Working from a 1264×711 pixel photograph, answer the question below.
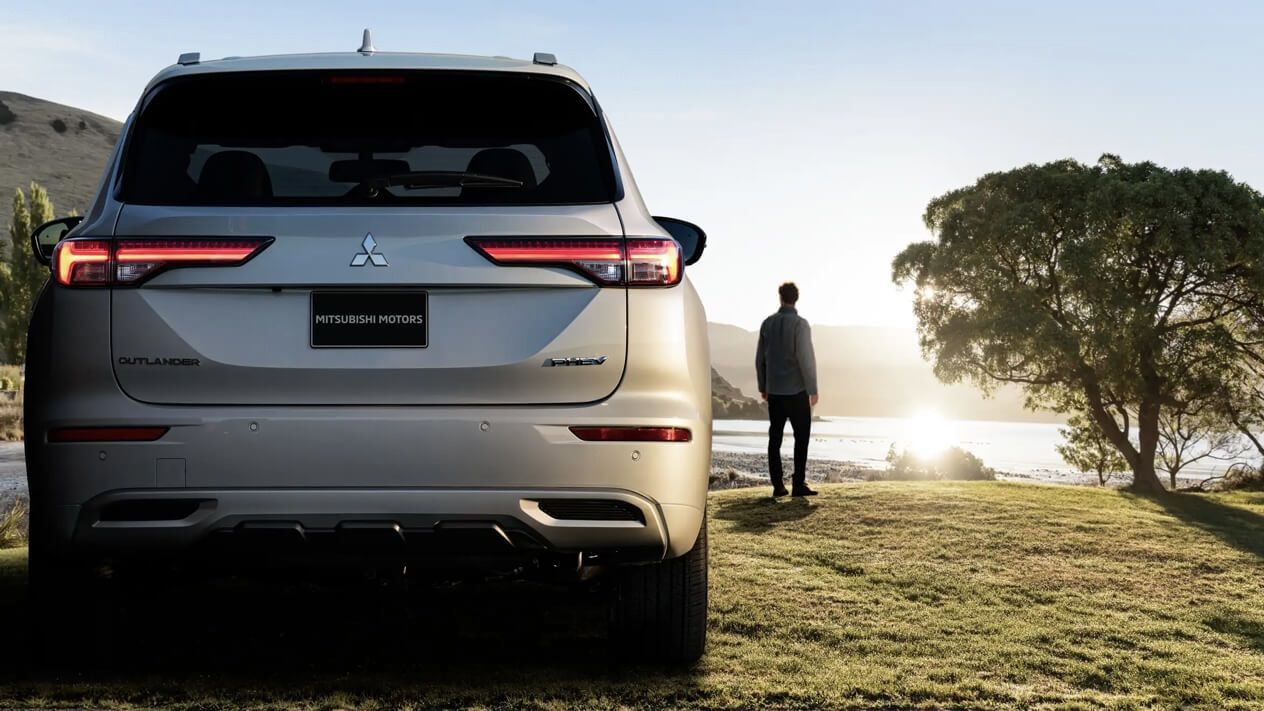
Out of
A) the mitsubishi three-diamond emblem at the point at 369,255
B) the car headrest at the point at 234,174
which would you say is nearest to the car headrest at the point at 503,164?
the mitsubishi three-diamond emblem at the point at 369,255

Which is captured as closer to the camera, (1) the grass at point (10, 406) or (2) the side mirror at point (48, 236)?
(2) the side mirror at point (48, 236)

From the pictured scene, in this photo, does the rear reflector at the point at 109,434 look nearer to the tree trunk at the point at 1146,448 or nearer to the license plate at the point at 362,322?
the license plate at the point at 362,322

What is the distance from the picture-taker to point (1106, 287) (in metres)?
17.8

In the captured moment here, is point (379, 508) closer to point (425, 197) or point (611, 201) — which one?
point (425, 197)

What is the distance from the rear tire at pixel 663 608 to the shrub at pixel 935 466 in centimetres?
1961

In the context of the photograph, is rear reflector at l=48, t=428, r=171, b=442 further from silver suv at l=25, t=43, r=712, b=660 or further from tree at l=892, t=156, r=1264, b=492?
tree at l=892, t=156, r=1264, b=492

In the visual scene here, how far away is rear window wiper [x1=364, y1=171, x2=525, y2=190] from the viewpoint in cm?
356

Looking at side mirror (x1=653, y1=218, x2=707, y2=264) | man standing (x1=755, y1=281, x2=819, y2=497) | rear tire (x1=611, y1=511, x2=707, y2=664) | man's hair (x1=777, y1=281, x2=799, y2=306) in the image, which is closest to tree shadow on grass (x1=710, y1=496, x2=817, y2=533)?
man standing (x1=755, y1=281, x2=819, y2=497)

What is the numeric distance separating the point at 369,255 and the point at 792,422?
7.93 meters

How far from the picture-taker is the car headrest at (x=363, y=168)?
4027 mm

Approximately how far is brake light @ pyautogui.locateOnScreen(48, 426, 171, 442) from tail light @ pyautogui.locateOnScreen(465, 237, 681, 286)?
43.3 inches

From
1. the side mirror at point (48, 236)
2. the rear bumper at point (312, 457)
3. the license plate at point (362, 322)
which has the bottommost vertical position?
the rear bumper at point (312, 457)

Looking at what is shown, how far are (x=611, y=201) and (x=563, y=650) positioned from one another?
79.7 inches

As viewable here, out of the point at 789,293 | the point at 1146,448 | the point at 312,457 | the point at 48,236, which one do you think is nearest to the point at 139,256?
the point at 312,457
